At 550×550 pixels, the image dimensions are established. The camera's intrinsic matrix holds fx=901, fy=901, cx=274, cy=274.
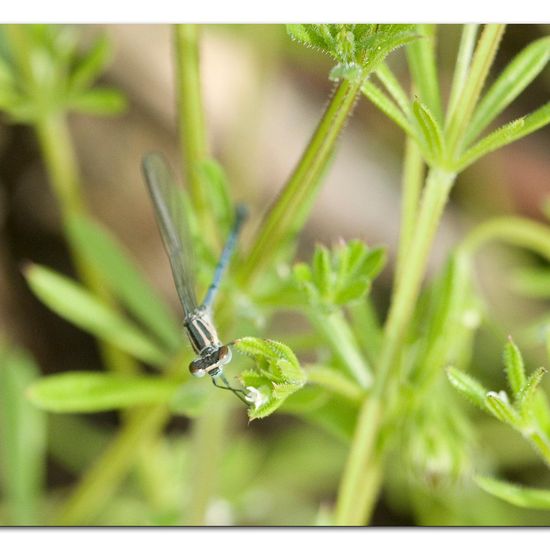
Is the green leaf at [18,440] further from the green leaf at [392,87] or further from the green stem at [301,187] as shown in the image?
the green leaf at [392,87]

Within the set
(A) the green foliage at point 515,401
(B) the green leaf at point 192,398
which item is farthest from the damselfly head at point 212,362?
(A) the green foliage at point 515,401

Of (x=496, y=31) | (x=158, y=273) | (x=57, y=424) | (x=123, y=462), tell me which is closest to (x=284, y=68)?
(x=158, y=273)

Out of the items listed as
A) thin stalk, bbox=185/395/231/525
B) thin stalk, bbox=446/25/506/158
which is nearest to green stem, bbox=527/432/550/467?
thin stalk, bbox=446/25/506/158

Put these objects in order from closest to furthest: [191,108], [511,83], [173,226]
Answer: [511,83]
[173,226]
[191,108]

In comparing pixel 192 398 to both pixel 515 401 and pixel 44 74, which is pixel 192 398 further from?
pixel 44 74

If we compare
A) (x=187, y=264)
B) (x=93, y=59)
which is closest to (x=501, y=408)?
(x=187, y=264)

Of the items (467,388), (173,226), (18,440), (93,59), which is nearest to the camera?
(467,388)
